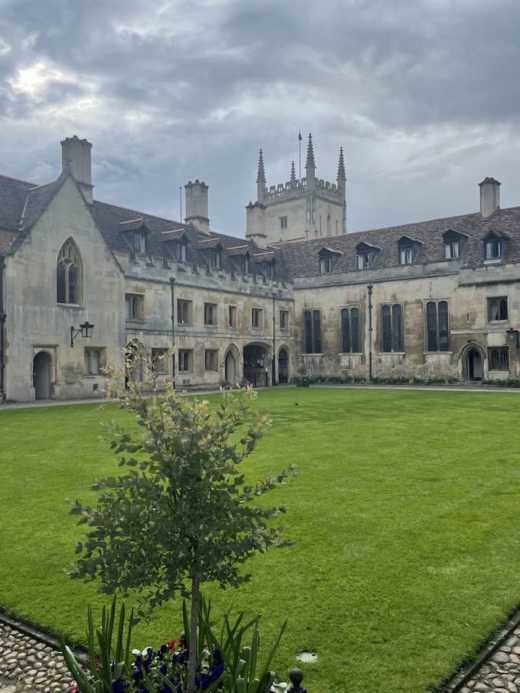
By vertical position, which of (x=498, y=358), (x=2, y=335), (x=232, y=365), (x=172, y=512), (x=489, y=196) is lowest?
(x=172, y=512)

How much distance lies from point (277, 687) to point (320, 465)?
7406 mm

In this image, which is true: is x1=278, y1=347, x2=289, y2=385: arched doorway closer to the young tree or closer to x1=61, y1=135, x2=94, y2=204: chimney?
x1=61, y1=135, x2=94, y2=204: chimney

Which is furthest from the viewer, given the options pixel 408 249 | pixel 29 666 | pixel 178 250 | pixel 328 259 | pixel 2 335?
pixel 328 259

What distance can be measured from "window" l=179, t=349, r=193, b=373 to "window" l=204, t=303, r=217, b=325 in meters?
2.53

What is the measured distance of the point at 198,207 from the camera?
1642 inches

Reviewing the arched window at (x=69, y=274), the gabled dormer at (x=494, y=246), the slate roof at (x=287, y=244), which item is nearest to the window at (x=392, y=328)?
the slate roof at (x=287, y=244)

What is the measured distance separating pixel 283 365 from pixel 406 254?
12.0 meters

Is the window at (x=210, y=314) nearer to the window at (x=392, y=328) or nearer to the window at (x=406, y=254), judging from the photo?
the window at (x=392, y=328)

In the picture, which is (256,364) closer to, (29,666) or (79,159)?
(79,159)

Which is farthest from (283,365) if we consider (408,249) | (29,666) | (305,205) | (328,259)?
(29,666)

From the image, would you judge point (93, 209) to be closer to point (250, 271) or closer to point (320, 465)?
point (250, 271)

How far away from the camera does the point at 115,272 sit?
101 ft

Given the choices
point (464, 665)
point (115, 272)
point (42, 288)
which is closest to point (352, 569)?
point (464, 665)

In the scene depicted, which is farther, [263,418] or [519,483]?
[519,483]
